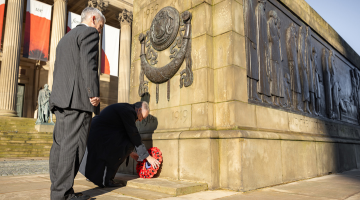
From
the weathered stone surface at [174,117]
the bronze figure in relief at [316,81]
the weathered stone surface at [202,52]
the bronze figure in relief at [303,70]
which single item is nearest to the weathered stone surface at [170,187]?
the weathered stone surface at [174,117]

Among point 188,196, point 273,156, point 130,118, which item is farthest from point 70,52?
point 273,156

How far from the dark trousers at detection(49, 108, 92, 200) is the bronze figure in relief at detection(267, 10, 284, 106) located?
3726mm

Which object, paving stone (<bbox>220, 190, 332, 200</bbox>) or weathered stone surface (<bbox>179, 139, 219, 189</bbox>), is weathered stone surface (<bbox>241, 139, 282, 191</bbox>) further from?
weathered stone surface (<bbox>179, 139, 219, 189</bbox>)

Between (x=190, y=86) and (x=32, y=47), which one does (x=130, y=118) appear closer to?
(x=190, y=86)

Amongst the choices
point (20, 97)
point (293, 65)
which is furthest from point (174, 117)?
point (20, 97)

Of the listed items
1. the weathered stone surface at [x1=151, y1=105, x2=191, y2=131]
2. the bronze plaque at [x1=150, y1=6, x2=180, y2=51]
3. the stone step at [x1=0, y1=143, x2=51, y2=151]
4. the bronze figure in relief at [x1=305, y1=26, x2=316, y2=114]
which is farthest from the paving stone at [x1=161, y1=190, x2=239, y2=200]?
the stone step at [x1=0, y1=143, x2=51, y2=151]

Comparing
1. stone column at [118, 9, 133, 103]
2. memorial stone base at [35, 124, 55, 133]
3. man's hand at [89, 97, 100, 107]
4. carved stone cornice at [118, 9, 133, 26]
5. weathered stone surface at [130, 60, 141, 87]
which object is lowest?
man's hand at [89, 97, 100, 107]

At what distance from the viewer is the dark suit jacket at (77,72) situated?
2.83 meters

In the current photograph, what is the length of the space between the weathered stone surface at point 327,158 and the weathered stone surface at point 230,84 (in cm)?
272

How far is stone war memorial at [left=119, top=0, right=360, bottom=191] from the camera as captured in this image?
4.12 m

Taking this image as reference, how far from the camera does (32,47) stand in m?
20.2

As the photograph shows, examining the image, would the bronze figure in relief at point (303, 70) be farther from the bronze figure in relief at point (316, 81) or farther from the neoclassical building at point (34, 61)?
the neoclassical building at point (34, 61)

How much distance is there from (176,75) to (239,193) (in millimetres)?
2334

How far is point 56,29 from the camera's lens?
2195cm
